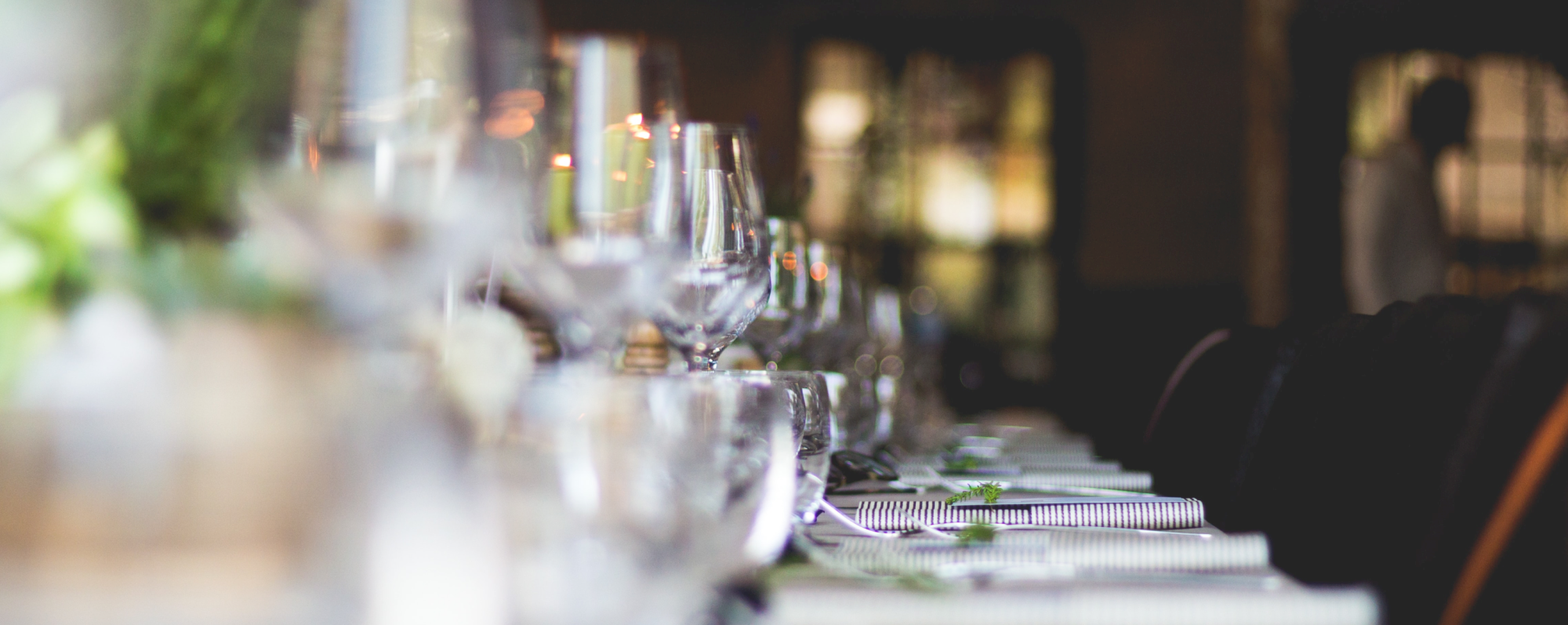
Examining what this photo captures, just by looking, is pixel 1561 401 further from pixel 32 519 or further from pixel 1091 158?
pixel 1091 158

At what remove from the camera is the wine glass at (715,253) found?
27.2 inches

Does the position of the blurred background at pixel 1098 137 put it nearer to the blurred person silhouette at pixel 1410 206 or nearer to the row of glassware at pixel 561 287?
the blurred person silhouette at pixel 1410 206

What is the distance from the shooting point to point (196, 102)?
2.20ft

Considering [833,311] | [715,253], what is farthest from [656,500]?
[833,311]

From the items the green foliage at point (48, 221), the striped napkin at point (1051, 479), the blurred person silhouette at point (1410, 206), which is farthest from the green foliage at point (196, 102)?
the blurred person silhouette at point (1410, 206)

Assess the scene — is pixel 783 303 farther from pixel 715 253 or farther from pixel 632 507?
pixel 632 507

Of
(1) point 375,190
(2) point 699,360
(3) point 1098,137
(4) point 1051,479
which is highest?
(3) point 1098,137

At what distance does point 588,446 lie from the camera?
0.42m

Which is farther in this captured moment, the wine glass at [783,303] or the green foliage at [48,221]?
the wine glass at [783,303]

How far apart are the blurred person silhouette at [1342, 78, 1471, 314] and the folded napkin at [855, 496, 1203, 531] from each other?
335 centimetres

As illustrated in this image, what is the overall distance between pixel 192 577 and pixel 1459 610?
0.50 metres

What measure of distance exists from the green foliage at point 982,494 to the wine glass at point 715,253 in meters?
0.17

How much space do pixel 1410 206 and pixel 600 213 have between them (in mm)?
3709

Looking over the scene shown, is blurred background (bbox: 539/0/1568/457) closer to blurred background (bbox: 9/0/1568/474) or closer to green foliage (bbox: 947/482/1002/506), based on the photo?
blurred background (bbox: 9/0/1568/474)
